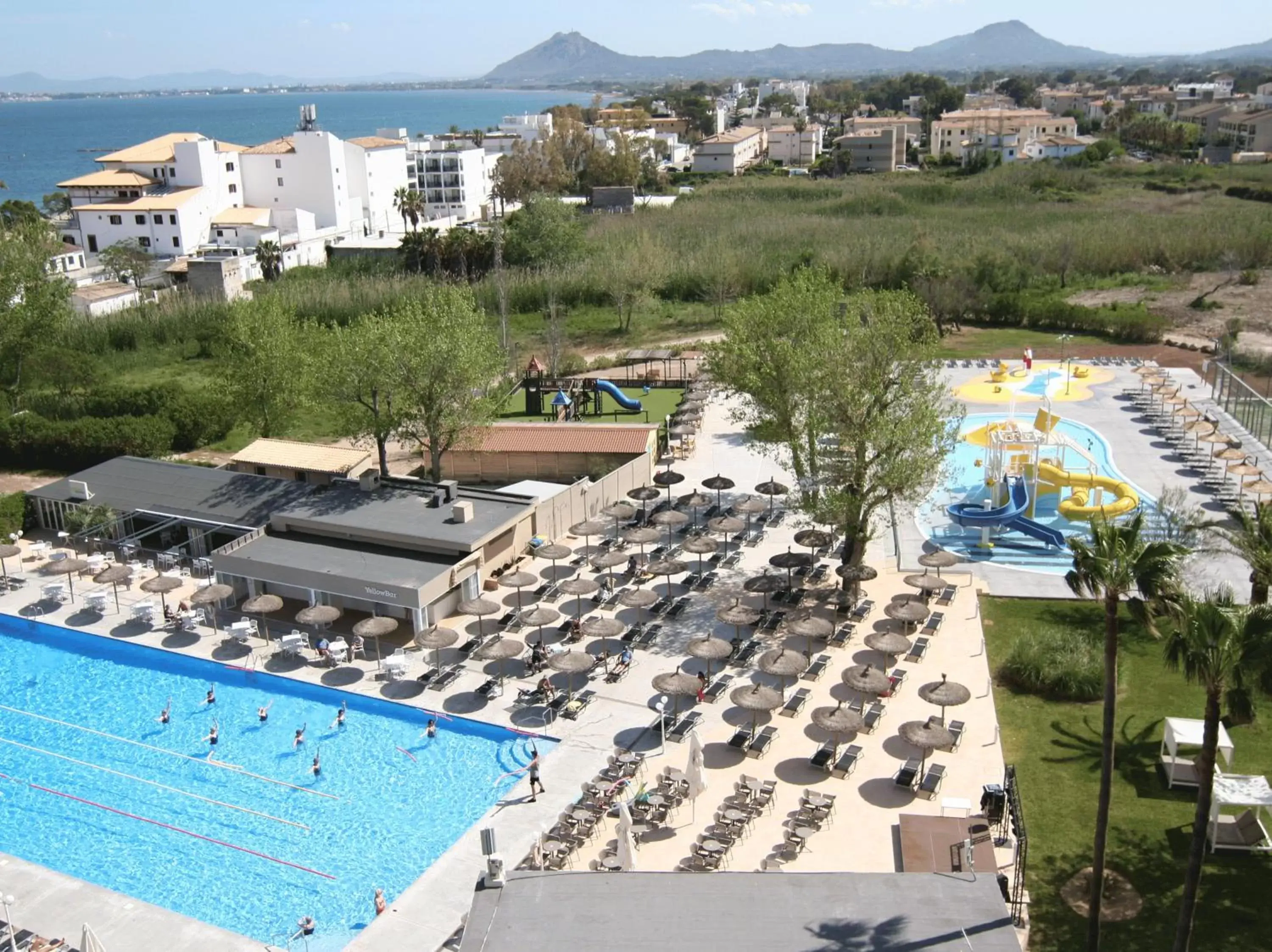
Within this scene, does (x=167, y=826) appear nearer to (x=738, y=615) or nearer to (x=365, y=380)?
(x=738, y=615)

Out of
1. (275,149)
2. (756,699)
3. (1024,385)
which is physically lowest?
(756,699)

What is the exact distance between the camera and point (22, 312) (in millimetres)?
48031

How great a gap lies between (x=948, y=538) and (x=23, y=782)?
26.2 metres


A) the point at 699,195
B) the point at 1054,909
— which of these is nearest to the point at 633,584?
the point at 1054,909

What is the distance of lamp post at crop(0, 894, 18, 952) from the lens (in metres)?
17.8

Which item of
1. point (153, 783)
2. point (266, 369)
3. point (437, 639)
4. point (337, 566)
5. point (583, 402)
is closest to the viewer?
point (153, 783)

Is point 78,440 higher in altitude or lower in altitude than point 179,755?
higher

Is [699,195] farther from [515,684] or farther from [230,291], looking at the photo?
[515,684]

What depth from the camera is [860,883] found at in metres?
15.4

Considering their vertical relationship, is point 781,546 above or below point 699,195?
below

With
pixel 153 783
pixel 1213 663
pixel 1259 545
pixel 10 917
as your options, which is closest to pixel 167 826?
pixel 153 783

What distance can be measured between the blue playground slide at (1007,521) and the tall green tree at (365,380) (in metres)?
18.5

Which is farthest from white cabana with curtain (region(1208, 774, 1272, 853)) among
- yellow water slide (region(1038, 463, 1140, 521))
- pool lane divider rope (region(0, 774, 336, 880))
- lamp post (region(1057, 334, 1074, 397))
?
lamp post (region(1057, 334, 1074, 397))

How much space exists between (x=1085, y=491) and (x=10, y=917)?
31519 millimetres
